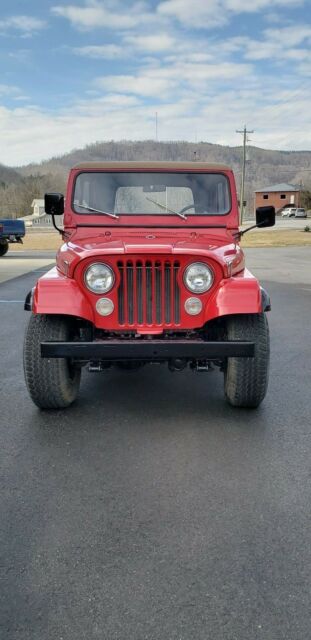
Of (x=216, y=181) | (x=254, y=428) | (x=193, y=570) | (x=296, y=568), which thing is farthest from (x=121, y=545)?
(x=216, y=181)

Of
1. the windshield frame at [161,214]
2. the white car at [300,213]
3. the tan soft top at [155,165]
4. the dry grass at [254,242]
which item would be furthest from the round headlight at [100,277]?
the white car at [300,213]

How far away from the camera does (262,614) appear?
192 cm

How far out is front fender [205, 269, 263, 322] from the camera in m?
3.56

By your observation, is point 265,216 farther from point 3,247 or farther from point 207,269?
point 3,247

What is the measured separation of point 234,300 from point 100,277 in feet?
2.96

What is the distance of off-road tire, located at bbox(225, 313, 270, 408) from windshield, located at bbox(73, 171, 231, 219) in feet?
4.59

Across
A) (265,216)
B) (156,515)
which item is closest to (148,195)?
(265,216)

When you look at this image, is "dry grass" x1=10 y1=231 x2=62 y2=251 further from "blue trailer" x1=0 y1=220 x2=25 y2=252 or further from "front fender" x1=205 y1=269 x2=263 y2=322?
"front fender" x1=205 y1=269 x2=263 y2=322

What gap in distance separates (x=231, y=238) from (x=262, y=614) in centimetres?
320

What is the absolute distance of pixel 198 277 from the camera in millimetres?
3621

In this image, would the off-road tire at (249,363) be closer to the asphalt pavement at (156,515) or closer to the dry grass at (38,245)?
the asphalt pavement at (156,515)

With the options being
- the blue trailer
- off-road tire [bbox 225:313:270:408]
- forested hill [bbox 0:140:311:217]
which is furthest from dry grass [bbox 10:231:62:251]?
forested hill [bbox 0:140:311:217]

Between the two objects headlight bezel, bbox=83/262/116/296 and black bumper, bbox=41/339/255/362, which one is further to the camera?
headlight bezel, bbox=83/262/116/296

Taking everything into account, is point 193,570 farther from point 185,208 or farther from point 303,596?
point 185,208
